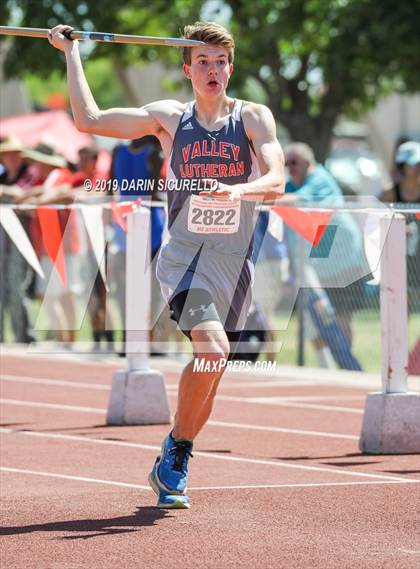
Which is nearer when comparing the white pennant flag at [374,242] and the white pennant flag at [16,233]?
the white pennant flag at [374,242]

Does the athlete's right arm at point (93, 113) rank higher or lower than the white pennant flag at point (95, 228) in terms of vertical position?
higher

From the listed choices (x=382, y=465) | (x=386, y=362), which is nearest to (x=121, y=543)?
(x=382, y=465)

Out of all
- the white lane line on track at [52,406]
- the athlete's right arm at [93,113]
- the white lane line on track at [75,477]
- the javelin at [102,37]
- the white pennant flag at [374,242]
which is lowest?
the white lane line on track at [75,477]

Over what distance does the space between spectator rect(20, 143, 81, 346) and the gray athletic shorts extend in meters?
7.15

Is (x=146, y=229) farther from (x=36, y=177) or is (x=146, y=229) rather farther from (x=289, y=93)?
(x=289, y=93)

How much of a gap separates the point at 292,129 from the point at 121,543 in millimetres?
24470

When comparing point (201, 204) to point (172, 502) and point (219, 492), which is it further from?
point (219, 492)

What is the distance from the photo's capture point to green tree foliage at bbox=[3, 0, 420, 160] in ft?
92.9

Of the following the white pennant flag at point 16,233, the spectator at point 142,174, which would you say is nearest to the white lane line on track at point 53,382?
the spectator at point 142,174

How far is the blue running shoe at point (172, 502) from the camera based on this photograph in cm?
773

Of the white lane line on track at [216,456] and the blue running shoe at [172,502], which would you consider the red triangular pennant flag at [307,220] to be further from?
the blue running shoe at [172,502]

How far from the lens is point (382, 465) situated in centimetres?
943

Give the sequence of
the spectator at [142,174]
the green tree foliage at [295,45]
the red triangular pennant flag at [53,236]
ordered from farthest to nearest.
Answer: the green tree foliage at [295,45] < the spectator at [142,174] < the red triangular pennant flag at [53,236]

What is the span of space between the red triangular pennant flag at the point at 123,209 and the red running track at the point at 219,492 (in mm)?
1511
